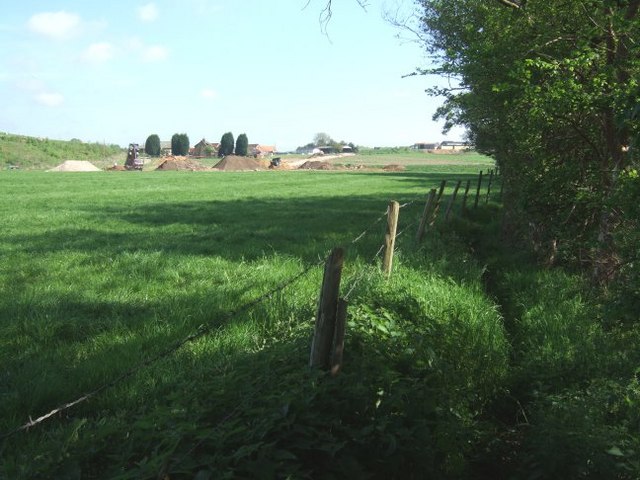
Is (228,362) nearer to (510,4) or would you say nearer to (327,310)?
(327,310)

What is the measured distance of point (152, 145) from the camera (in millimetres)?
125000

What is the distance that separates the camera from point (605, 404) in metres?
4.59

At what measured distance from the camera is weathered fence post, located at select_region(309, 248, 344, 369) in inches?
146

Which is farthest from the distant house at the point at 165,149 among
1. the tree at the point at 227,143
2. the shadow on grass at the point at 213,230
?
the shadow on grass at the point at 213,230

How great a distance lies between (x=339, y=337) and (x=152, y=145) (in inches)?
5072

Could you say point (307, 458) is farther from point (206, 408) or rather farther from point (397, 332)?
point (397, 332)

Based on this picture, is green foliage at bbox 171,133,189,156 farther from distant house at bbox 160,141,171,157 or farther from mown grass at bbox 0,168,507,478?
mown grass at bbox 0,168,507,478

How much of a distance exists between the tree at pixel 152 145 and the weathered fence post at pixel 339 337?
12729 centimetres

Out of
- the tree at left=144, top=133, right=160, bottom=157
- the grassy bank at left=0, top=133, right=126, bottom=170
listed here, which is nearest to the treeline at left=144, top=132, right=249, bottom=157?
the tree at left=144, top=133, right=160, bottom=157

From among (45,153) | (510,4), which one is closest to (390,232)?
(510,4)

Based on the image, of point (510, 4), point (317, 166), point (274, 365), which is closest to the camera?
point (274, 365)

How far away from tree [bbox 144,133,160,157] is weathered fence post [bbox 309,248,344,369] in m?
127

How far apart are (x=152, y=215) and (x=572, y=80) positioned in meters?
13.0

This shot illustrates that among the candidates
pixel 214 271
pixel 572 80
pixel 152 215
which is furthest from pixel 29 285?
pixel 152 215
